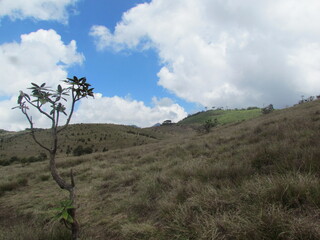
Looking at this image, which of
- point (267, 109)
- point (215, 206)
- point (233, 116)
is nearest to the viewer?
point (215, 206)

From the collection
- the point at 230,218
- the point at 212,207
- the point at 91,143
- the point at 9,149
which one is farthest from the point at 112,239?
the point at 9,149

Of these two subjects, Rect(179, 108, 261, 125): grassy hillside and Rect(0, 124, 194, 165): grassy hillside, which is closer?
Rect(0, 124, 194, 165): grassy hillside

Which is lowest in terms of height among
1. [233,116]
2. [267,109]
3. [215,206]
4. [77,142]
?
[215,206]

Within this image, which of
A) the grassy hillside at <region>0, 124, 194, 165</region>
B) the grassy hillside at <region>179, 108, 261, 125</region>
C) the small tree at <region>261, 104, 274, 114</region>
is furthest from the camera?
the grassy hillside at <region>179, 108, 261, 125</region>

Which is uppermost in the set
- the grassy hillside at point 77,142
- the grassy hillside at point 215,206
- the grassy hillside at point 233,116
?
the grassy hillside at point 233,116

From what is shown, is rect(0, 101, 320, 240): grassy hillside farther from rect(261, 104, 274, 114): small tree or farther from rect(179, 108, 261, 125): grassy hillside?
rect(179, 108, 261, 125): grassy hillside

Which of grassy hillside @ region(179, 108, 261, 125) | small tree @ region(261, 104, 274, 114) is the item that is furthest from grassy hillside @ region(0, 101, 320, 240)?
grassy hillside @ region(179, 108, 261, 125)

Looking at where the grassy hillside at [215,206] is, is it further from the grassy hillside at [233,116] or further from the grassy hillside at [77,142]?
the grassy hillside at [233,116]

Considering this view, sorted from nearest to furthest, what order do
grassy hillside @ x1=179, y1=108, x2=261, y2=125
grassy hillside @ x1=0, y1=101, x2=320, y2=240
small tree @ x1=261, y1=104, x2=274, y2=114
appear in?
grassy hillside @ x1=0, y1=101, x2=320, y2=240, small tree @ x1=261, y1=104, x2=274, y2=114, grassy hillside @ x1=179, y1=108, x2=261, y2=125

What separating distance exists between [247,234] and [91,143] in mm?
48010

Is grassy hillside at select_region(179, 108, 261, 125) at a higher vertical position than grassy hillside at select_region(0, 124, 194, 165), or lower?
higher

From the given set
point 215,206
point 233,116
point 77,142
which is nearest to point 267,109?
point 215,206

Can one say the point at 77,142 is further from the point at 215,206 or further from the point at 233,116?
the point at 233,116

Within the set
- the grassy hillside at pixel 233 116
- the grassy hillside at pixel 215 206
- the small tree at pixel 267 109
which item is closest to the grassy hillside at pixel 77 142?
the small tree at pixel 267 109
